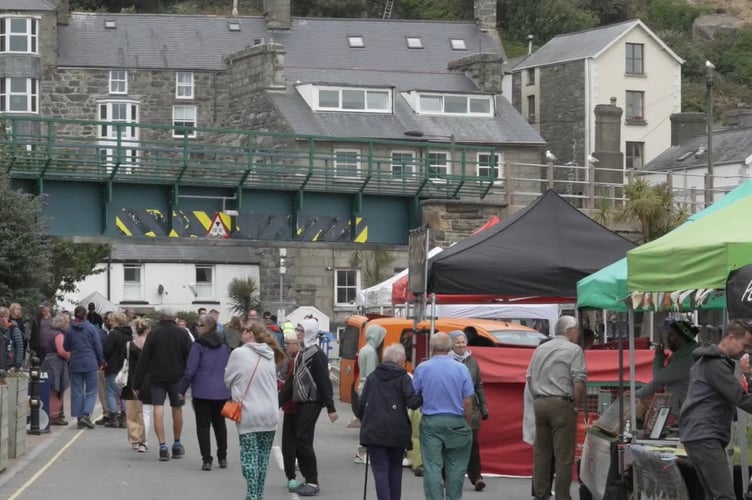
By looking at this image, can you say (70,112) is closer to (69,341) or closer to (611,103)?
(611,103)

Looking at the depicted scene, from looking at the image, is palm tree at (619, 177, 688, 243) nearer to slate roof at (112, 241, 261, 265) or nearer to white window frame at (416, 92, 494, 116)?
white window frame at (416, 92, 494, 116)

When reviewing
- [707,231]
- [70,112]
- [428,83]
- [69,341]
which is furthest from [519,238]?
[70,112]

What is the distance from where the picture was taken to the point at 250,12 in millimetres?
93625

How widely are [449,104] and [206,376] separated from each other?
5056cm

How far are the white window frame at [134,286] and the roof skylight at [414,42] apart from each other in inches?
644

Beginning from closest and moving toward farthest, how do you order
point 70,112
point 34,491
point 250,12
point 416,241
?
point 34,491, point 416,241, point 70,112, point 250,12

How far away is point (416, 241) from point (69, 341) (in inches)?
306

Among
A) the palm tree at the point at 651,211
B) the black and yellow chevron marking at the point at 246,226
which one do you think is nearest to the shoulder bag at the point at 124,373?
the black and yellow chevron marking at the point at 246,226

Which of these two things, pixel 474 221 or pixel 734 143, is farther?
pixel 734 143

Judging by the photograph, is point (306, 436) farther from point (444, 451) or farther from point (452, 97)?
point (452, 97)

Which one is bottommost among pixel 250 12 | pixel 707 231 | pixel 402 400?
pixel 402 400

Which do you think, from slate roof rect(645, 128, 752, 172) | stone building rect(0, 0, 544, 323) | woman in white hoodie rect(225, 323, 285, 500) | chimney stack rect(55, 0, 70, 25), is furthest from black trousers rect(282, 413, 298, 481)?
chimney stack rect(55, 0, 70, 25)

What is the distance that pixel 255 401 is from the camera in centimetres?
1516

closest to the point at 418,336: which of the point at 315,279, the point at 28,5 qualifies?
the point at 315,279
